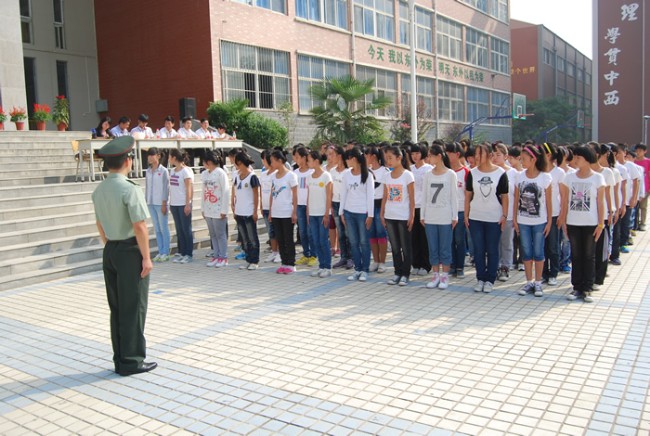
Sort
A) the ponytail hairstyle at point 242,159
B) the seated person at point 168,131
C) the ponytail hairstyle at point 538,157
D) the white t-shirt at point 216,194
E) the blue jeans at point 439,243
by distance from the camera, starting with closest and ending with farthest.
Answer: the ponytail hairstyle at point 538,157 < the blue jeans at point 439,243 < the ponytail hairstyle at point 242,159 < the white t-shirt at point 216,194 < the seated person at point 168,131

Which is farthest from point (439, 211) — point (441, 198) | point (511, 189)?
point (511, 189)

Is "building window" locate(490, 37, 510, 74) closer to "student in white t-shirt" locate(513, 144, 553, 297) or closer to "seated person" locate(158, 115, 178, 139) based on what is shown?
"seated person" locate(158, 115, 178, 139)

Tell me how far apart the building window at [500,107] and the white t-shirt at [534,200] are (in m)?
36.8

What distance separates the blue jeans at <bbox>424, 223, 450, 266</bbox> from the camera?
7219 mm

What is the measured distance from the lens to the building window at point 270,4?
832 inches

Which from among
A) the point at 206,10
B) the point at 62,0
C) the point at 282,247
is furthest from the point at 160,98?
the point at 282,247

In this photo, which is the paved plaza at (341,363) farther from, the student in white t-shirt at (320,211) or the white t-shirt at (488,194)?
the white t-shirt at (488,194)

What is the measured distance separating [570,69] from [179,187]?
65223 millimetres

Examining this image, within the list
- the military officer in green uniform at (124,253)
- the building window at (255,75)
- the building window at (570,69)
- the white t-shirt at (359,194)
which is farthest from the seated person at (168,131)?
the building window at (570,69)

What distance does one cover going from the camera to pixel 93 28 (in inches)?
919

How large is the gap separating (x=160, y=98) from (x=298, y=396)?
63.0 ft

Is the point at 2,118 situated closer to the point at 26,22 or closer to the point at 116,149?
the point at 26,22

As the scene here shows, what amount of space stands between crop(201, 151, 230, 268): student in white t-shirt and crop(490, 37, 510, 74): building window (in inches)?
1515

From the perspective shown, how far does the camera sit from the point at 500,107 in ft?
144
